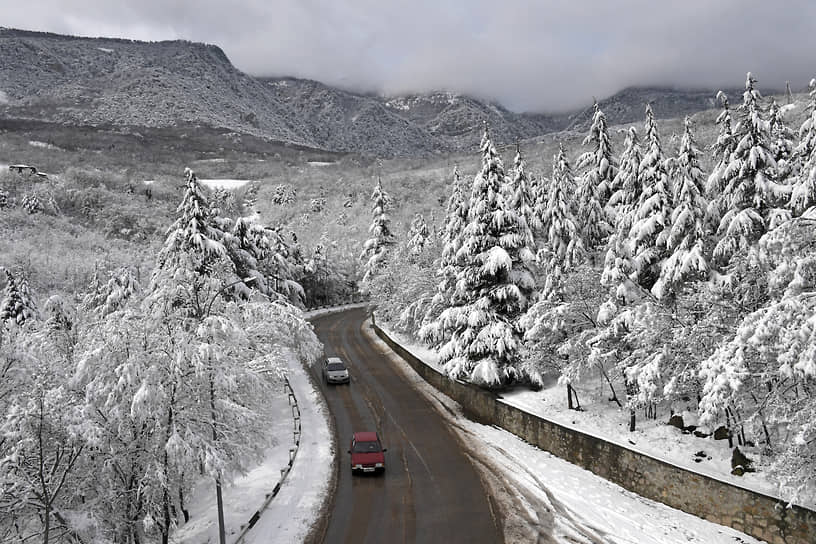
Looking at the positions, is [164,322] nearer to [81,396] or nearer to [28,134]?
[81,396]

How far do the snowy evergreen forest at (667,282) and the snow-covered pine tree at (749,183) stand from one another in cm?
5

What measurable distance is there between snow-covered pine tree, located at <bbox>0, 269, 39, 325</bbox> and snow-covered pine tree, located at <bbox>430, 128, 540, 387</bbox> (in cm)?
3309

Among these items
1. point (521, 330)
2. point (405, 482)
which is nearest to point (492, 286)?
point (521, 330)

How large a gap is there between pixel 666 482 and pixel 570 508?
3.36m

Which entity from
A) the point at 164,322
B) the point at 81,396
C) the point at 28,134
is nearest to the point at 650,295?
the point at 164,322

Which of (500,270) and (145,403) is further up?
(500,270)

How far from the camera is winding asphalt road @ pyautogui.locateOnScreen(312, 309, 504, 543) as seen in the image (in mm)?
16500

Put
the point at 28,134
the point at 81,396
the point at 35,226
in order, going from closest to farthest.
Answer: the point at 81,396 → the point at 35,226 → the point at 28,134

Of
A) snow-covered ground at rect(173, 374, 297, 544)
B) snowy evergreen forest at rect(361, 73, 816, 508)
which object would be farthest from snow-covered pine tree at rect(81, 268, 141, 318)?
snowy evergreen forest at rect(361, 73, 816, 508)

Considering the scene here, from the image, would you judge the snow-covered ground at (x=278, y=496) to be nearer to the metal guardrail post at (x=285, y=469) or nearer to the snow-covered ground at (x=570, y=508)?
the metal guardrail post at (x=285, y=469)

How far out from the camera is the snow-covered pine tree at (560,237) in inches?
1043

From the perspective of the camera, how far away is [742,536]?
14797 millimetres

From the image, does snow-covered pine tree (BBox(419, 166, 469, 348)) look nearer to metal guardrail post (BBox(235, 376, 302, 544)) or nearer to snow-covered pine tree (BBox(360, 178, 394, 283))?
metal guardrail post (BBox(235, 376, 302, 544))

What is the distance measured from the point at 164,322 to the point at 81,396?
276 centimetres
